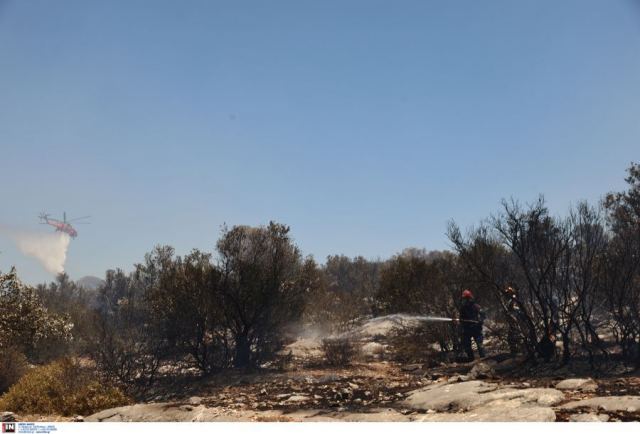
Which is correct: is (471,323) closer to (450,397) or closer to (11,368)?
(450,397)

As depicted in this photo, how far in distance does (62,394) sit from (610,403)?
11799 mm

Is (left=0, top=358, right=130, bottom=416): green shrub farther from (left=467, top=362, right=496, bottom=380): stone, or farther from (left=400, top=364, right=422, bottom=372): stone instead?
(left=467, top=362, right=496, bottom=380): stone

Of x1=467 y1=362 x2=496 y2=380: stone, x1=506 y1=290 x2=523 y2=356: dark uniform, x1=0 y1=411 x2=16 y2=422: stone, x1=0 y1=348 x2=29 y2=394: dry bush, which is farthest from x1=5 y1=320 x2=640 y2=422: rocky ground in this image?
x1=0 y1=348 x2=29 y2=394: dry bush

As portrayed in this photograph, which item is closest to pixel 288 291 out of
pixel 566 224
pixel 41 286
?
pixel 566 224

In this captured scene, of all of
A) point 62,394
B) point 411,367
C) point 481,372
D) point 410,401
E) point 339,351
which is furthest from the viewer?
point 339,351

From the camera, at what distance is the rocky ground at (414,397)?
7246 millimetres

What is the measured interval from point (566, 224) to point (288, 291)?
9911mm

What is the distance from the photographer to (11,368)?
57.5ft

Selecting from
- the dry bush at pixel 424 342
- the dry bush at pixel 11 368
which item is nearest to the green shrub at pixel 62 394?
the dry bush at pixel 11 368

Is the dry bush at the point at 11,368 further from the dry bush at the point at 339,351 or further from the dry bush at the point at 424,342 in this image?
the dry bush at the point at 424,342

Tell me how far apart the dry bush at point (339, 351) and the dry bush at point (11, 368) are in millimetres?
11140

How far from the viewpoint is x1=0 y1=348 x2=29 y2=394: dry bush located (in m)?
17.2

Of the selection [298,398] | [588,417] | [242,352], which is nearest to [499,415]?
[588,417]
